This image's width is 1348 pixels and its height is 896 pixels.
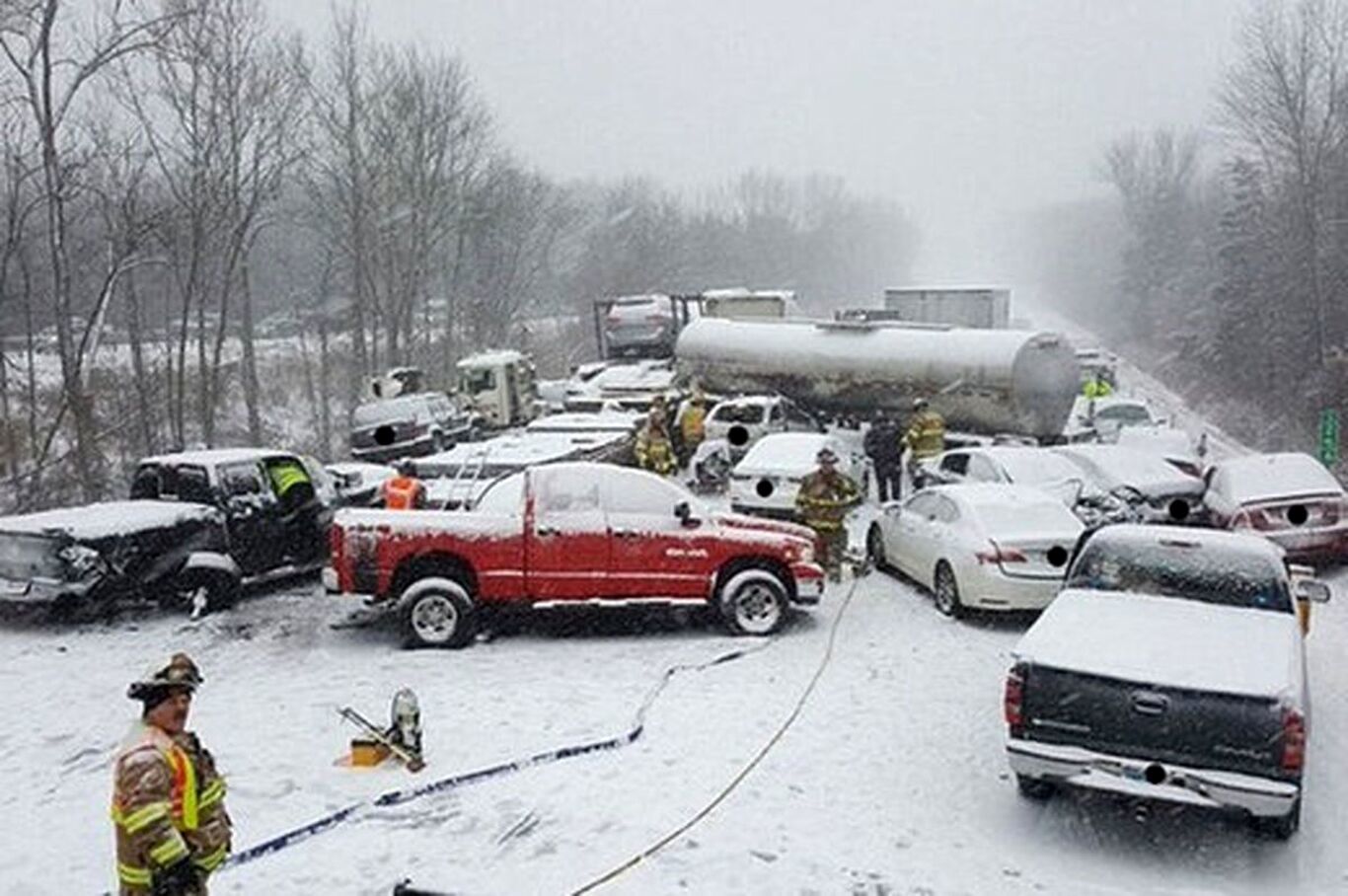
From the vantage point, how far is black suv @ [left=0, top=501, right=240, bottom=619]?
37.2 ft

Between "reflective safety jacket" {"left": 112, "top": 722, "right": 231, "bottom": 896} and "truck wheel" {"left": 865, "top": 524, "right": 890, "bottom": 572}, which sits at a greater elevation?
"reflective safety jacket" {"left": 112, "top": 722, "right": 231, "bottom": 896}

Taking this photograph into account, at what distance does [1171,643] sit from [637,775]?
11.7 feet

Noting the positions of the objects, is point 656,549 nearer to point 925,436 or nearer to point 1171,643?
point 1171,643

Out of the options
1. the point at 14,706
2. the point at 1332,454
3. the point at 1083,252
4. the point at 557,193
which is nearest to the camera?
the point at 14,706

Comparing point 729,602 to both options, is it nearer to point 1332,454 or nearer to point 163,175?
point 1332,454

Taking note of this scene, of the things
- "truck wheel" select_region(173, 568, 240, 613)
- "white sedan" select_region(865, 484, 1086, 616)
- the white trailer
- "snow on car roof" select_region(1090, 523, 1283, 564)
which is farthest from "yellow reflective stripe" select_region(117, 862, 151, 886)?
the white trailer

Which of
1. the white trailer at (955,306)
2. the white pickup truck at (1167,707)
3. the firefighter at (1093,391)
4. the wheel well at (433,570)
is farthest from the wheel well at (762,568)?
the white trailer at (955,306)

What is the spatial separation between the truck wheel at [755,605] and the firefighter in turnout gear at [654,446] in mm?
8779

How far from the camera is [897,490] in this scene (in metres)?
18.9

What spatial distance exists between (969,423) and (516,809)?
54.0ft

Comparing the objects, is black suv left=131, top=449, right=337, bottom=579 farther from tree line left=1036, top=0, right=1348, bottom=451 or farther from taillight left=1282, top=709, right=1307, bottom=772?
tree line left=1036, top=0, right=1348, bottom=451

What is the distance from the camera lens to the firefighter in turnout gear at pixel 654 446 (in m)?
20.2

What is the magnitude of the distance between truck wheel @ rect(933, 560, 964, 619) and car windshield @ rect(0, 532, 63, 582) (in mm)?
8911

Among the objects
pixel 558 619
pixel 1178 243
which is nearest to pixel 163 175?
pixel 558 619
